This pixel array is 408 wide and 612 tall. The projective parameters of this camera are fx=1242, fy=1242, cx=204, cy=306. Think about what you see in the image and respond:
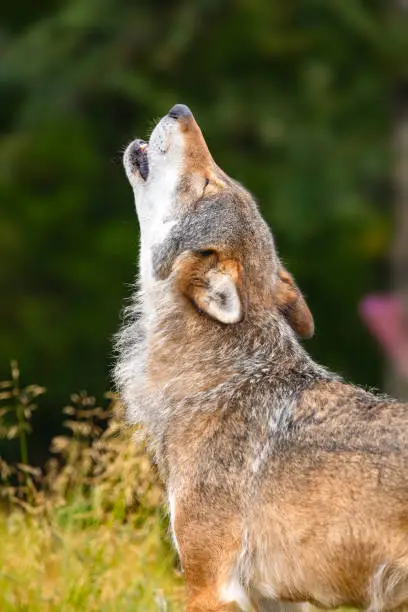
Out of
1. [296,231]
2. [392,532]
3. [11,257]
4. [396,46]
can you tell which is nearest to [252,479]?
[392,532]

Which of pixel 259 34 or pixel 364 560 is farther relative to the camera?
pixel 259 34

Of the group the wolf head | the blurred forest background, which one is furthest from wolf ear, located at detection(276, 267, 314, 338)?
the blurred forest background

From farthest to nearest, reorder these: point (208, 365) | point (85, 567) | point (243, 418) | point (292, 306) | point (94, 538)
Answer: point (94, 538), point (85, 567), point (292, 306), point (208, 365), point (243, 418)

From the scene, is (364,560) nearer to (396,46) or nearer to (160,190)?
(160,190)

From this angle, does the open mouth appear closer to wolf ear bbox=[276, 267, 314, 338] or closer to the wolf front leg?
wolf ear bbox=[276, 267, 314, 338]

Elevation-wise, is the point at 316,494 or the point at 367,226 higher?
the point at 367,226

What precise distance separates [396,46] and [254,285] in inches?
309

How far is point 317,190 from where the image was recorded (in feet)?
41.7

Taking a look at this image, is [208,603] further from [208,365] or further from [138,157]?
[138,157]

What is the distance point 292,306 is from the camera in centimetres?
579

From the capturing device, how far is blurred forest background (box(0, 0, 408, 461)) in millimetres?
12953

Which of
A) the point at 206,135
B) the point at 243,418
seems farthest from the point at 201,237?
the point at 206,135

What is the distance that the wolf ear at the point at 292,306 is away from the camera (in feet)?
18.8

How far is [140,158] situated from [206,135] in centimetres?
738
